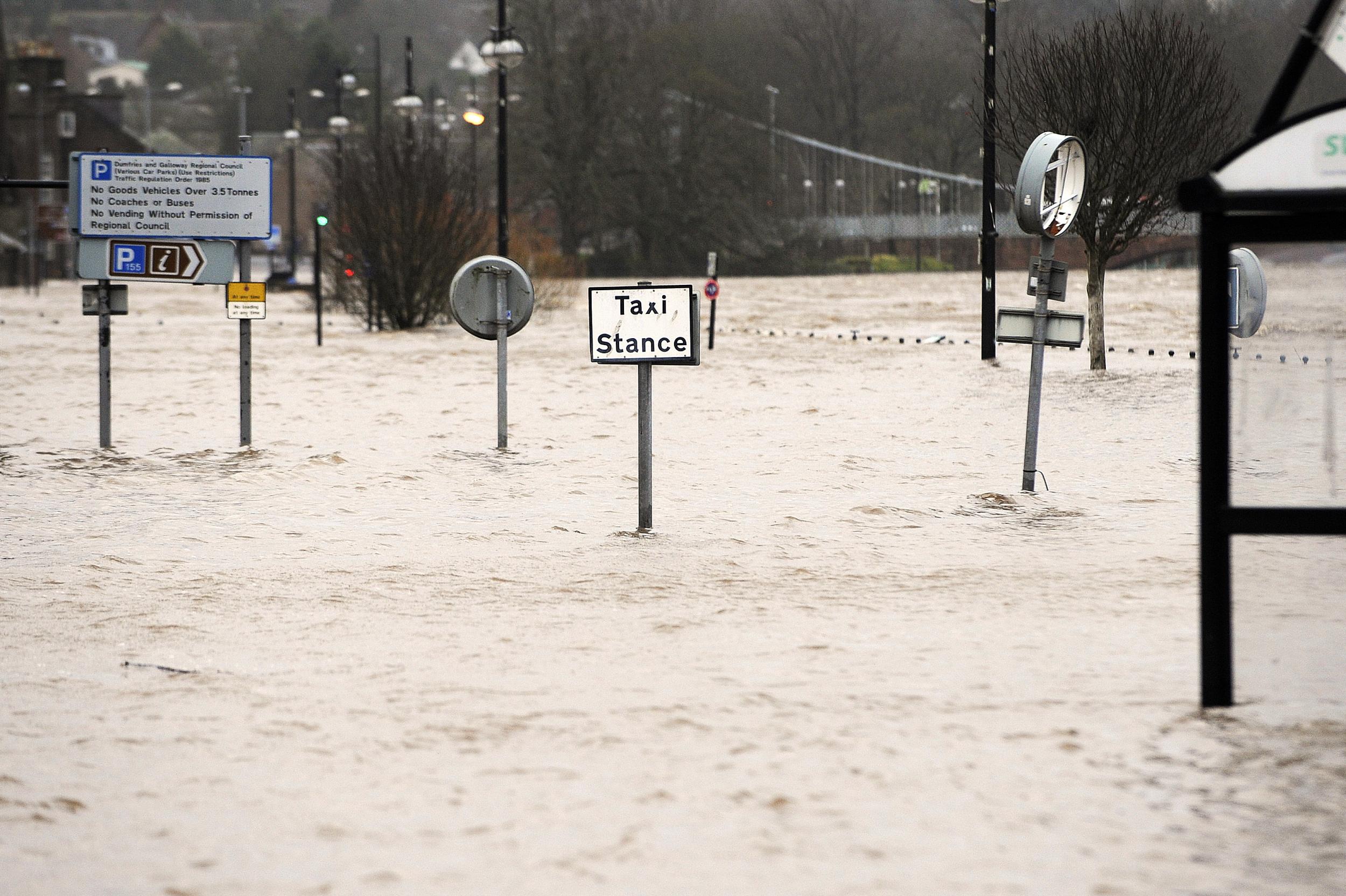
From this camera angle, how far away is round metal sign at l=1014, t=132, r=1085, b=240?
36.9 feet

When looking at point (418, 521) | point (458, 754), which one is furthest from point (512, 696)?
point (418, 521)

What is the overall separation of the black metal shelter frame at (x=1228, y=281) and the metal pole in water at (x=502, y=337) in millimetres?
8489

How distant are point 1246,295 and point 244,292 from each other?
7746mm

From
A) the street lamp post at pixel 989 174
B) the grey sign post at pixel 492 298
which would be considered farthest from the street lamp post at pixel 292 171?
→ the grey sign post at pixel 492 298

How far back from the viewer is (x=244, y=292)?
14375mm

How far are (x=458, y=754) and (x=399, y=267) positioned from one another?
93.2ft

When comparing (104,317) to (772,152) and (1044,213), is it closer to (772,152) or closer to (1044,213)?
(1044,213)

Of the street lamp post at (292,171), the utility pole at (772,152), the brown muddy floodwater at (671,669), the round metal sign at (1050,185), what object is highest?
the utility pole at (772,152)

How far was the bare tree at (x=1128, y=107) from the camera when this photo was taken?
21.3 m

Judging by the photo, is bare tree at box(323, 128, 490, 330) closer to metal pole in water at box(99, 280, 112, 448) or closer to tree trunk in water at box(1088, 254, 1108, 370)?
tree trunk in water at box(1088, 254, 1108, 370)

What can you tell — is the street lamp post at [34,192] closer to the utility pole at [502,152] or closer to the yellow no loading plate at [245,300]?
the utility pole at [502,152]

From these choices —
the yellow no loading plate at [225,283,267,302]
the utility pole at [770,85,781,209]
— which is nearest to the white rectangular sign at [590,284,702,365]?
the yellow no loading plate at [225,283,267,302]

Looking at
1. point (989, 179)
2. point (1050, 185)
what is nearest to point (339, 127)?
point (989, 179)

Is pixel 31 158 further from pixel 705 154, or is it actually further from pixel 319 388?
pixel 319 388
